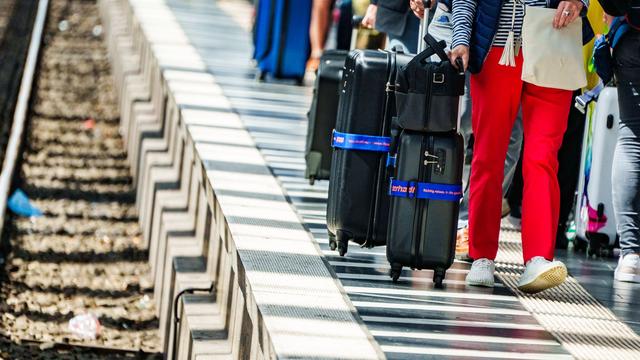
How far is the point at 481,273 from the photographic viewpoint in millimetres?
5750

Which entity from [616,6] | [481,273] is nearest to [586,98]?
[616,6]

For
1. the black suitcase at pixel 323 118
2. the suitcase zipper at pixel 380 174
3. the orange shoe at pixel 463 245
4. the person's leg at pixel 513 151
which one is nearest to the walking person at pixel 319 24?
the black suitcase at pixel 323 118

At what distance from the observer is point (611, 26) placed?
6.07m

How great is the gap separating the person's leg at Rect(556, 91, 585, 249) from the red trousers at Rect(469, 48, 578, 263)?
1.19 m

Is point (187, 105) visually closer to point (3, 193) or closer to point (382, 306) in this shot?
point (3, 193)

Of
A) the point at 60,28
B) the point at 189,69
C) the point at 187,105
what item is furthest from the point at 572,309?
the point at 60,28

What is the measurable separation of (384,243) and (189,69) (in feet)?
17.0

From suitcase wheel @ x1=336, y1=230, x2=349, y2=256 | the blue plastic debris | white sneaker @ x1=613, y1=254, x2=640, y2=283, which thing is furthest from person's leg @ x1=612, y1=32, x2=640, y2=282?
the blue plastic debris

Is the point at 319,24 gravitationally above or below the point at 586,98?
below

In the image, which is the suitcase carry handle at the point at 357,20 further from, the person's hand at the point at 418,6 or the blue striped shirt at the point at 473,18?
the blue striped shirt at the point at 473,18

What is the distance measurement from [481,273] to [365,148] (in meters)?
0.68

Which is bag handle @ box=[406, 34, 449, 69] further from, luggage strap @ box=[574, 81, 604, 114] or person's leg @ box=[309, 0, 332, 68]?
person's leg @ box=[309, 0, 332, 68]

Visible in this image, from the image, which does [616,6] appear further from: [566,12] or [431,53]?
[431,53]

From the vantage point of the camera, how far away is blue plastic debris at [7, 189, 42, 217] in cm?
1066
